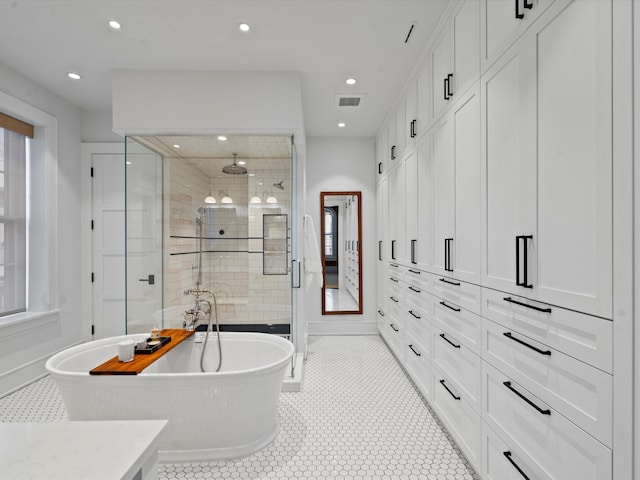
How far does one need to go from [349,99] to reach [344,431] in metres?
2.95

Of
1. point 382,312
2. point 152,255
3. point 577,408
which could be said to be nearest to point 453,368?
point 577,408

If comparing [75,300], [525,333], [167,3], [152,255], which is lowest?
[75,300]

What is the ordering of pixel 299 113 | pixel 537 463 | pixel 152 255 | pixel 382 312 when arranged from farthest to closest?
Result: pixel 382 312 < pixel 152 255 < pixel 299 113 < pixel 537 463

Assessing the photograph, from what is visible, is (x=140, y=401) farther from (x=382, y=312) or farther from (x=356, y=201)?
(x=356, y=201)

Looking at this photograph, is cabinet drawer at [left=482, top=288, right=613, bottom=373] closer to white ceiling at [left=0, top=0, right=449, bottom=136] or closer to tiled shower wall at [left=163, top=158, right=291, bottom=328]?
white ceiling at [left=0, top=0, right=449, bottom=136]

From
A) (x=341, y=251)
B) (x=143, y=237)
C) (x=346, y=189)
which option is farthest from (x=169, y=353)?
(x=346, y=189)

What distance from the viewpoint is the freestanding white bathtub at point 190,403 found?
1.87 meters

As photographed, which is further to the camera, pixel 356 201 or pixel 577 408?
pixel 356 201

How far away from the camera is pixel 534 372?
130 centimetres

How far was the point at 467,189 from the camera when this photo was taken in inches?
74.0

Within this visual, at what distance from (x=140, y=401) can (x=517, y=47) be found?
2.50m

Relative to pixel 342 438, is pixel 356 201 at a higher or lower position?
higher

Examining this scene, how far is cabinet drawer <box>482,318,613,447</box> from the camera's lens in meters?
1.00

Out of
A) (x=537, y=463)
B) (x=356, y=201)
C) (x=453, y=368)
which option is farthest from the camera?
(x=356, y=201)
